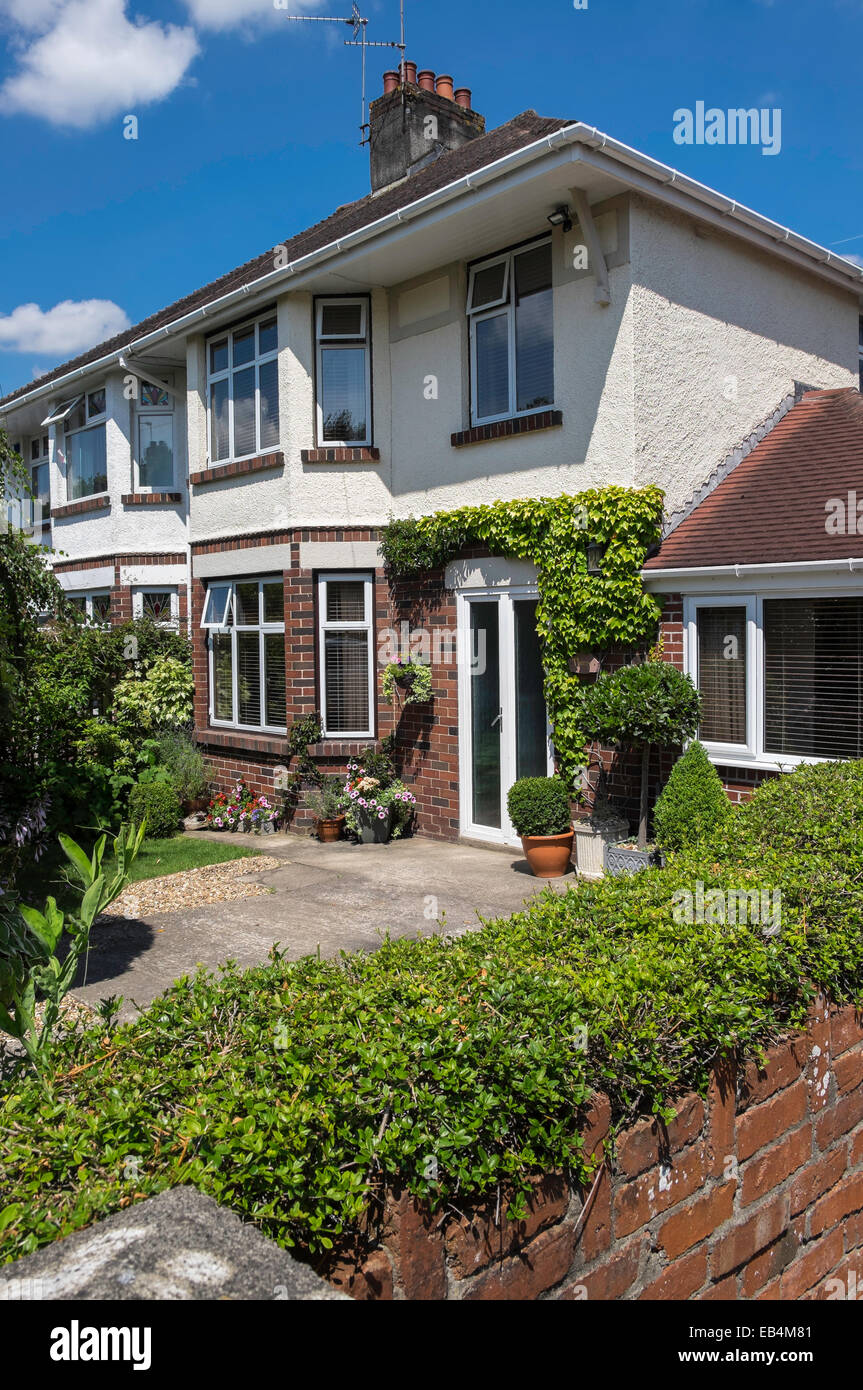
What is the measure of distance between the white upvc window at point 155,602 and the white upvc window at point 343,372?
502 cm

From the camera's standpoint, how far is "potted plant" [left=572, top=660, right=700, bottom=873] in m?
8.24

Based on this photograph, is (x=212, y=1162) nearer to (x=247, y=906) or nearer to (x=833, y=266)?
(x=247, y=906)

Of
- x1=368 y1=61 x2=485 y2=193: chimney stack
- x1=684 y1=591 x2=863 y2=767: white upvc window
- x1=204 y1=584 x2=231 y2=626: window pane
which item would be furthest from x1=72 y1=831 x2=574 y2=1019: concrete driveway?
x1=368 y1=61 x2=485 y2=193: chimney stack

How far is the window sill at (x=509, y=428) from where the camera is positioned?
968cm

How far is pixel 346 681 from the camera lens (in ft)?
39.1

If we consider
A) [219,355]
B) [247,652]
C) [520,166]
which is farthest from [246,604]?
[520,166]

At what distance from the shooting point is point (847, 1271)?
3.76 metres

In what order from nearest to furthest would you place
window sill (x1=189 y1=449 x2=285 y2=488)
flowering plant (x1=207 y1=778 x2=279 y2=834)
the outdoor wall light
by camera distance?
the outdoor wall light, window sill (x1=189 y1=449 x2=285 y2=488), flowering plant (x1=207 y1=778 x2=279 y2=834)

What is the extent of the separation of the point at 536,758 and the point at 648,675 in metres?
2.27

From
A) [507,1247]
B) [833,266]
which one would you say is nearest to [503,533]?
[833,266]

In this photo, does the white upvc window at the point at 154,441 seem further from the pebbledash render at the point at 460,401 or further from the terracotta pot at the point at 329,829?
the terracotta pot at the point at 329,829

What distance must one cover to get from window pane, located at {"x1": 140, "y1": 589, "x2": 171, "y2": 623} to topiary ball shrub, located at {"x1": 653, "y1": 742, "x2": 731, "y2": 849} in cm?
990

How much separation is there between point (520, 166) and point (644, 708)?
15.8ft

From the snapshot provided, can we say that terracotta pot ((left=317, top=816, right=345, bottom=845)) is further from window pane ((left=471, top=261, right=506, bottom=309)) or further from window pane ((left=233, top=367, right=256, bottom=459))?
window pane ((left=471, top=261, right=506, bottom=309))
